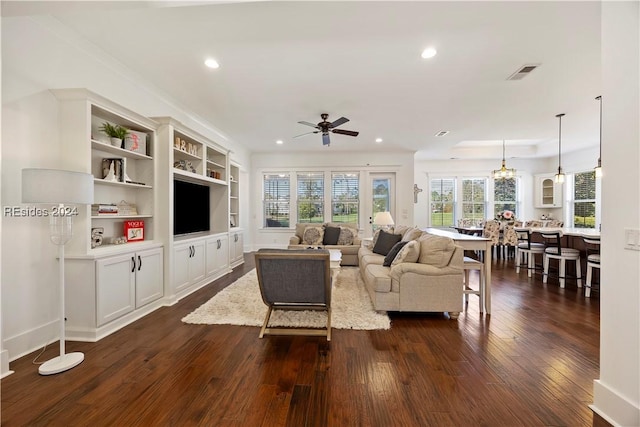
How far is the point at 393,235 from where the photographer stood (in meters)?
4.64

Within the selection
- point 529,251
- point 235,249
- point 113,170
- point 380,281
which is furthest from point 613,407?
point 235,249

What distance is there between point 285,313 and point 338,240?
308 cm

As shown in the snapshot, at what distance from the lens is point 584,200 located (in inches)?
292

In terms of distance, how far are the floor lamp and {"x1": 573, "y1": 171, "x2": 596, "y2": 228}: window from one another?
10.5m

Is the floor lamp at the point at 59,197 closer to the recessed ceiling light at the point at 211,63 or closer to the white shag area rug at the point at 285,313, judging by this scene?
the white shag area rug at the point at 285,313

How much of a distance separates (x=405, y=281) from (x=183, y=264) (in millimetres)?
2997

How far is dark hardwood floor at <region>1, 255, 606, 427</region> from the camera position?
162cm

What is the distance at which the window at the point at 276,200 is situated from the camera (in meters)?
8.03

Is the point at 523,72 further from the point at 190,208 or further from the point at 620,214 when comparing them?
the point at 190,208

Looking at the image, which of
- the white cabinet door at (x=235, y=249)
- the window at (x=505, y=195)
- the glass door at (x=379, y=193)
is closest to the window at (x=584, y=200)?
the window at (x=505, y=195)

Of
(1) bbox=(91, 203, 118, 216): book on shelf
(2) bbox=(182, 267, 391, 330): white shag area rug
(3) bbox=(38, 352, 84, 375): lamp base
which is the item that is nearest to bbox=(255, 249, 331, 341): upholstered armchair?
(2) bbox=(182, 267, 391, 330): white shag area rug

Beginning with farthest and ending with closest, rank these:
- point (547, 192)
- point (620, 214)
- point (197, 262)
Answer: point (547, 192) → point (197, 262) → point (620, 214)

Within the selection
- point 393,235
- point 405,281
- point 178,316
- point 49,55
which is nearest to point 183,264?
point 178,316

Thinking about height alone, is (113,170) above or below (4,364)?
above
